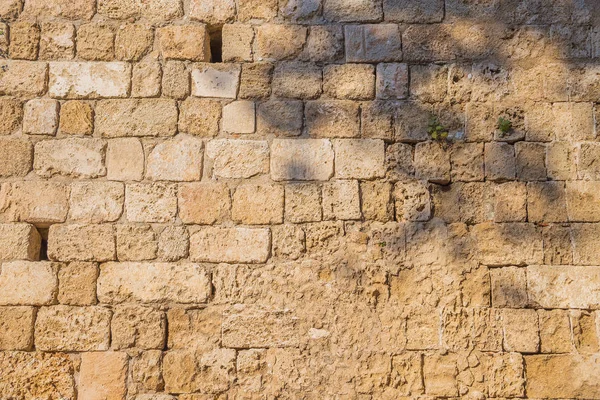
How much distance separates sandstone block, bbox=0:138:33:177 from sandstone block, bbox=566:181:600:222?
349 centimetres

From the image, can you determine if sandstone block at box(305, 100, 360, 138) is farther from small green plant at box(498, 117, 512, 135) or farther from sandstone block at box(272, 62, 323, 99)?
small green plant at box(498, 117, 512, 135)

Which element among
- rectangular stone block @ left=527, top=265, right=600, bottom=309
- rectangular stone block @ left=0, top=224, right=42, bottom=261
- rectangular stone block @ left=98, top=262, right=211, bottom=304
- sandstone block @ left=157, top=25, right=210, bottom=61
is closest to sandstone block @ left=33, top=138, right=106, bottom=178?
rectangular stone block @ left=0, top=224, right=42, bottom=261

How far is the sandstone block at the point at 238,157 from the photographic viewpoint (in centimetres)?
373

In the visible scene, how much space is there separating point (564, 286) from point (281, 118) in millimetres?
2069

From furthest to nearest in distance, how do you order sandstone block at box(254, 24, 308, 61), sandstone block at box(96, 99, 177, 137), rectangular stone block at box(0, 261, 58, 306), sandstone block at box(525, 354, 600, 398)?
sandstone block at box(254, 24, 308, 61), sandstone block at box(96, 99, 177, 137), rectangular stone block at box(0, 261, 58, 306), sandstone block at box(525, 354, 600, 398)

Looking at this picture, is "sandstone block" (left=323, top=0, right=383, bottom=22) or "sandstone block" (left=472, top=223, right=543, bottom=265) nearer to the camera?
"sandstone block" (left=472, top=223, right=543, bottom=265)

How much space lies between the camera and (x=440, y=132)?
12.3 feet

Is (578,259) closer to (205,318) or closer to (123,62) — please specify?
(205,318)

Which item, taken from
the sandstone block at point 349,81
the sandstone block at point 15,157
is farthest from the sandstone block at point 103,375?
the sandstone block at point 349,81

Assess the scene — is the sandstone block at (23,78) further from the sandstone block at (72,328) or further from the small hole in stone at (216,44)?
the sandstone block at (72,328)

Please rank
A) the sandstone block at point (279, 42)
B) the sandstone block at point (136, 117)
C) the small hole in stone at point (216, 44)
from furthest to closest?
the small hole in stone at point (216, 44) < the sandstone block at point (279, 42) < the sandstone block at point (136, 117)

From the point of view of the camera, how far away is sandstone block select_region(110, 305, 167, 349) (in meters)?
3.52

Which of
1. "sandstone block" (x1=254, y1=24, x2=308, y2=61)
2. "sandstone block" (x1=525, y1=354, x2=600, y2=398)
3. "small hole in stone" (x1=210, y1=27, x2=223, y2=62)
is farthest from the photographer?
"small hole in stone" (x1=210, y1=27, x2=223, y2=62)

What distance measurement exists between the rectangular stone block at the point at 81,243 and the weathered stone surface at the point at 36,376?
0.62 m
